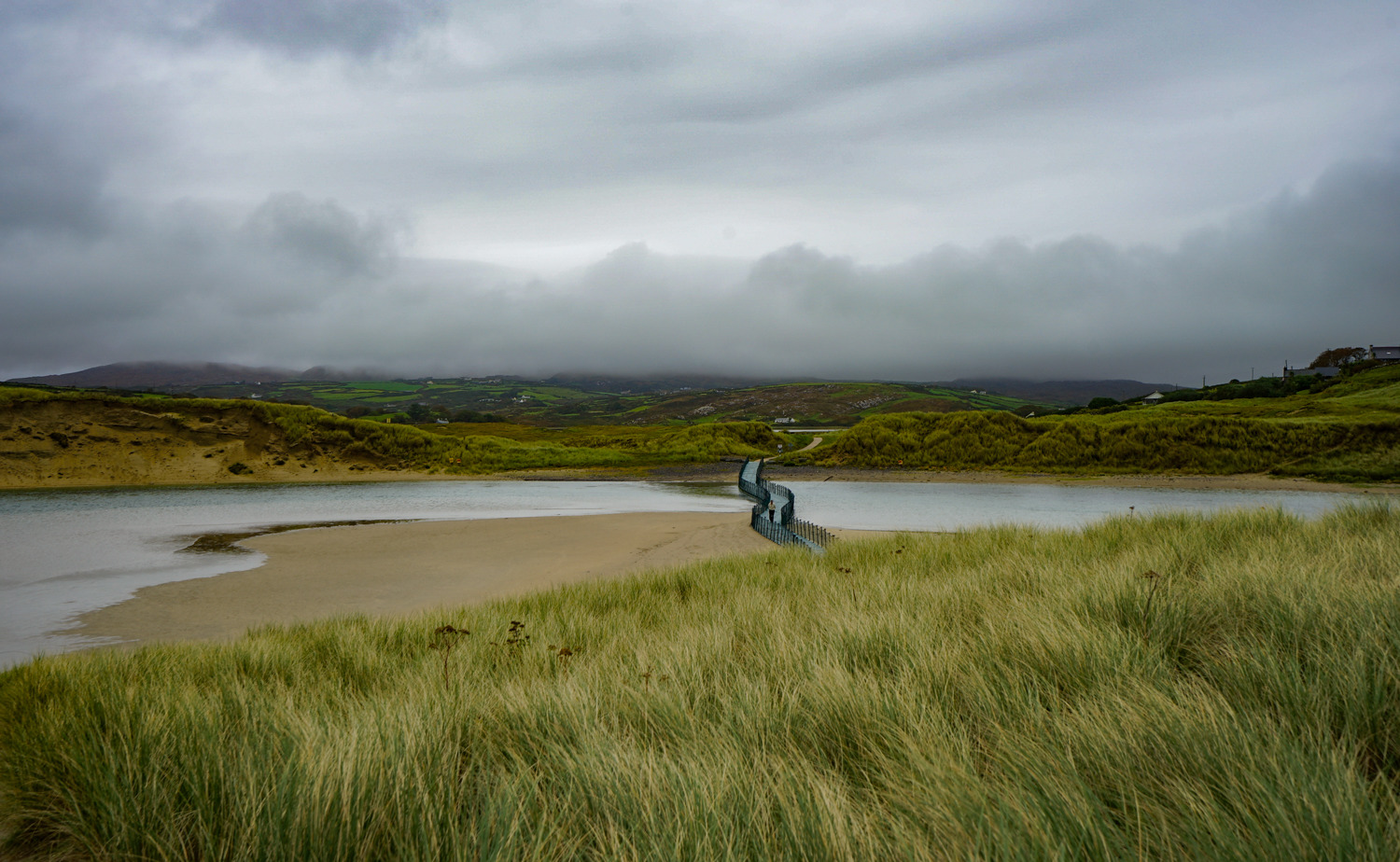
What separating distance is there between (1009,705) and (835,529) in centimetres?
1355

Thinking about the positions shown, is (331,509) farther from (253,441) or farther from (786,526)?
(786,526)

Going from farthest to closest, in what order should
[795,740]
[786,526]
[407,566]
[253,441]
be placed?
1. [253,441]
2. [786,526]
3. [407,566]
4. [795,740]

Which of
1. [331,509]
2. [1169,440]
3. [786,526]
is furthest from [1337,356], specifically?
[331,509]

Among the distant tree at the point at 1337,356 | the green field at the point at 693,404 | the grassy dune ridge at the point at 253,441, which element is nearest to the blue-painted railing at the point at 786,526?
the grassy dune ridge at the point at 253,441

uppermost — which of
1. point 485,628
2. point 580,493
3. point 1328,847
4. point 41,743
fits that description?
point 1328,847

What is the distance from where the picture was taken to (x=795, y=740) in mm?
2279

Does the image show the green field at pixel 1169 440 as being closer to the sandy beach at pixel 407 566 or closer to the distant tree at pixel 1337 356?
the sandy beach at pixel 407 566

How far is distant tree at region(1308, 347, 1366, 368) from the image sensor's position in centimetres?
6549

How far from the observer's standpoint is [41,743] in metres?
2.53

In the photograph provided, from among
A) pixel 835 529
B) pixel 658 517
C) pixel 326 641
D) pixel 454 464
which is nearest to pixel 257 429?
pixel 454 464

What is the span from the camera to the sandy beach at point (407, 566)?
8477 millimetres

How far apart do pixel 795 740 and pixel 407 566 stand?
462 inches

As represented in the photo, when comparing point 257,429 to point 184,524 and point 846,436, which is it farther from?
point 846,436

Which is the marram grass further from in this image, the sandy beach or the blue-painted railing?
the blue-painted railing
